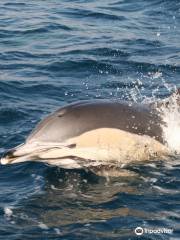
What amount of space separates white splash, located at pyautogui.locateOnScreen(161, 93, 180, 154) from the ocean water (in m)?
0.36

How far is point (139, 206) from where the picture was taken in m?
8.33

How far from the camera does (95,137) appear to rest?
9.00 m

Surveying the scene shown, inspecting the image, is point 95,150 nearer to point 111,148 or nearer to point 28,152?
point 111,148

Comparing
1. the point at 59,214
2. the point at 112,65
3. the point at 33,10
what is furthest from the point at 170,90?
the point at 33,10

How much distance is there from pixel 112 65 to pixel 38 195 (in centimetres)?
689

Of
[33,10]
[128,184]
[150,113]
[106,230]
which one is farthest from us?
[33,10]

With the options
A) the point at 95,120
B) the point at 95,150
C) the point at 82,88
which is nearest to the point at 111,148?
the point at 95,150

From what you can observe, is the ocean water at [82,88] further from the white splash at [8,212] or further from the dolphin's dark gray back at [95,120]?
the dolphin's dark gray back at [95,120]

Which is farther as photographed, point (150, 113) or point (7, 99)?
Answer: point (7, 99)

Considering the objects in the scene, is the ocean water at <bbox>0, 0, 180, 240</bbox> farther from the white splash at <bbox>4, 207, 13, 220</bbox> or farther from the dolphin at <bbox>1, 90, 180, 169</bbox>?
the dolphin at <bbox>1, 90, 180, 169</bbox>

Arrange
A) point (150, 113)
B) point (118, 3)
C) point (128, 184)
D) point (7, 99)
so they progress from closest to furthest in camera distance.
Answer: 1. point (128, 184)
2. point (150, 113)
3. point (7, 99)
4. point (118, 3)

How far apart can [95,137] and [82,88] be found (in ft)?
15.0

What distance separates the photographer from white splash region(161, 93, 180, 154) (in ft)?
31.7

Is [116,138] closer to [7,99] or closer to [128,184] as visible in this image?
[128,184]
